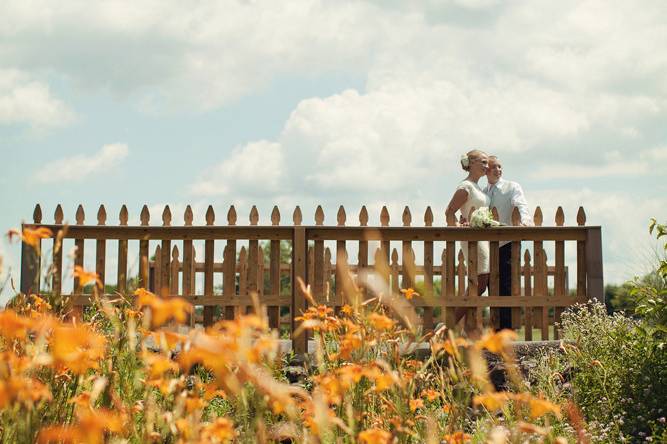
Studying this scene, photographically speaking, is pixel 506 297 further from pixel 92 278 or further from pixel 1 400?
pixel 1 400

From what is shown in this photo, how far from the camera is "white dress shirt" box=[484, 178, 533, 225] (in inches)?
320

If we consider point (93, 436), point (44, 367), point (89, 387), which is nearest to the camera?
point (93, 436)

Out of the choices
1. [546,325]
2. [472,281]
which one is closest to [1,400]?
[472,281]

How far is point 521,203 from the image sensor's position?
26.7ft

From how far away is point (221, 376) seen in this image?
4.52ft

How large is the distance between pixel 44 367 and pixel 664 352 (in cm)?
381

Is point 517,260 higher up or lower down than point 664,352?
higher up

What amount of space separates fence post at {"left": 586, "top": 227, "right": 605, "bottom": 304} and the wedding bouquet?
0.91 metres

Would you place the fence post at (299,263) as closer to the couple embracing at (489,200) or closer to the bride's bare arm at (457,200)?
the couple embracing at (489,200)

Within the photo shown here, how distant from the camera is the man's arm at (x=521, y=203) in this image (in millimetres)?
8102

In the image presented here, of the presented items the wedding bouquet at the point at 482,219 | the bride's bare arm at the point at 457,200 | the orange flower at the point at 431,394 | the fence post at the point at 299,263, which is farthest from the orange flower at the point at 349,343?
the bride's bare arm at the point at 457,200

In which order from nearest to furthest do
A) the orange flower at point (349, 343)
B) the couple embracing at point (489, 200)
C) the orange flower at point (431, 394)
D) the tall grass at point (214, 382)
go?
the tall grass at point (214, 382), the orange flower at point (349, 343), the orange flower at point (431, 394), the couple embracing at point (489, 200)

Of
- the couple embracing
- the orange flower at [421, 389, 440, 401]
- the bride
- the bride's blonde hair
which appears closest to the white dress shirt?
the couple embracing

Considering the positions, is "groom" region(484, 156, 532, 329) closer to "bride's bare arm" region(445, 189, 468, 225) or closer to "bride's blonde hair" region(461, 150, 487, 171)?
"bride's blonde hair" region(461, 150, 487, 171)
